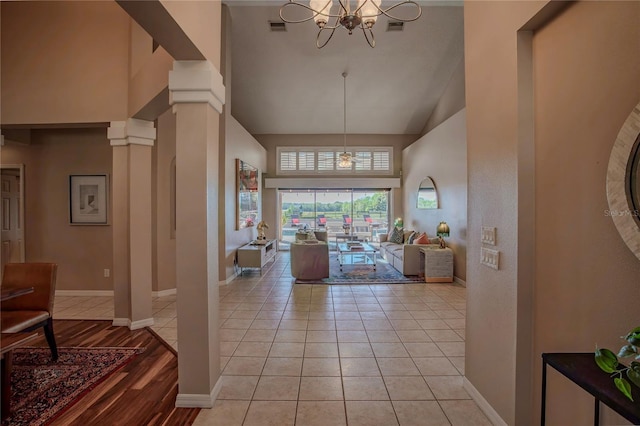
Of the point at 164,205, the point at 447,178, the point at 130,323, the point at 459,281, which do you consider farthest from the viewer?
the point at 447,178

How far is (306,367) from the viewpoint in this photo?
2.66 metres

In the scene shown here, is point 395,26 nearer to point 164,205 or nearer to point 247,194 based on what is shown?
point 247,194

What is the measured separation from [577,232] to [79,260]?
620cm

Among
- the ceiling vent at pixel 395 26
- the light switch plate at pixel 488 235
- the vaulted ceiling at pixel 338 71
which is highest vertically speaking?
the ceiling vent at pixel 395 26

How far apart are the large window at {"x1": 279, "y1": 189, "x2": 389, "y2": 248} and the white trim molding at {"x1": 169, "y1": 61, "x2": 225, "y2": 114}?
7.69m

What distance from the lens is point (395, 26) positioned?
227 inches

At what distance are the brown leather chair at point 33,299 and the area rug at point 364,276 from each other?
3.59 m

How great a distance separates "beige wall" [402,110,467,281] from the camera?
5516 millimetres

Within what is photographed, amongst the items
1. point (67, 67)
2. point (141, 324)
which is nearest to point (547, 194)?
point (141, 324)

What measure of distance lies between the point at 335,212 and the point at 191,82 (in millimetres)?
8022

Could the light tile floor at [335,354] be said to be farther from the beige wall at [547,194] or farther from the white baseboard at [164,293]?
the beige wall at [547,194]

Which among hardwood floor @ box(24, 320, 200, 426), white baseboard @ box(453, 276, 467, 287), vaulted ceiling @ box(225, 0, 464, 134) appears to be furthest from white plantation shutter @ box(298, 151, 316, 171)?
hardwood floor @ box(24, 320, 200, 426)

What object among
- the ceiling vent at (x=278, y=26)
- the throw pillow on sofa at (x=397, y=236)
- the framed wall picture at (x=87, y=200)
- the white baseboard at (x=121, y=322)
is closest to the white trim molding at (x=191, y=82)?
the white baseboard at (x=121, y=322)

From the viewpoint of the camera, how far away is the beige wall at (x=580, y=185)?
1264 mm
